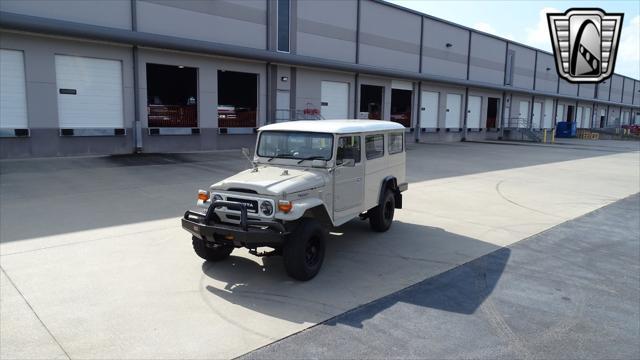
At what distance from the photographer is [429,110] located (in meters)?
34.5

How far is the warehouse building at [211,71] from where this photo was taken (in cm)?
1620

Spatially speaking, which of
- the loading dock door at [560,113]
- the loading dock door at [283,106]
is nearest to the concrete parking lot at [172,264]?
the loading dock door at [283,106]

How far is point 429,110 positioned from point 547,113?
2311 centimetres

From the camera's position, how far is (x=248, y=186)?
19.2 ft

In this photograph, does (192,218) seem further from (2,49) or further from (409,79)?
(409,79)

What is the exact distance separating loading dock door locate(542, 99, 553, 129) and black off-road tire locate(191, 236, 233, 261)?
50760 mm

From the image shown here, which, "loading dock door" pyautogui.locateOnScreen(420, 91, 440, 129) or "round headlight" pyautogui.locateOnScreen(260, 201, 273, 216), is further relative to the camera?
"loading dock door" pyautogui.locateOnScreen(420, 91, 440, 129)

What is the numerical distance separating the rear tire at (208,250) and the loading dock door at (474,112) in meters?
35.4

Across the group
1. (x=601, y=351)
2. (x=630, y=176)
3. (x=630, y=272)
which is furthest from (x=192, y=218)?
(x=630, y=176)

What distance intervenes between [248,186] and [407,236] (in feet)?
11.7

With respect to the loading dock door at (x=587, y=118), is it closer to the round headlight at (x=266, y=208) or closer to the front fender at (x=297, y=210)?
the front fender at (x=297, y=210)

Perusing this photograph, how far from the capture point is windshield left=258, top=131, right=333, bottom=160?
666cm

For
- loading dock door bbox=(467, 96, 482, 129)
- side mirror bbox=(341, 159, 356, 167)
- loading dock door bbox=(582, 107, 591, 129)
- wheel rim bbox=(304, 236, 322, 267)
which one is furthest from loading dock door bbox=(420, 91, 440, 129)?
loading dock door bbox=(582, 107, 591, 129)

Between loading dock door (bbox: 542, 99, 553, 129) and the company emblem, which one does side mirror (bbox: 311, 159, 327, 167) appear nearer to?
the company emblem
